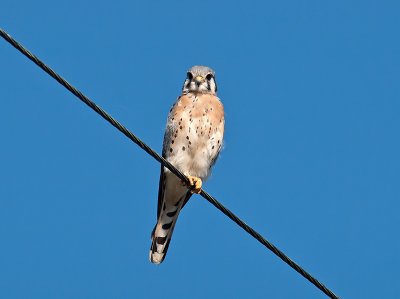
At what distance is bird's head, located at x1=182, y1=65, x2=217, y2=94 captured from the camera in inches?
275

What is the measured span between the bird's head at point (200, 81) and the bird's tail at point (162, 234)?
1008 millimetres

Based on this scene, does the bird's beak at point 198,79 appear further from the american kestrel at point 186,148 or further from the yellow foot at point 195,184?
the yellow foot at point 195,184

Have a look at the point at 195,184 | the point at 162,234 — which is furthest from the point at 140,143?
the point at 162,234

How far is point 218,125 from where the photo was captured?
6637 mm

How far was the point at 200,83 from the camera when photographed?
7.00 metres

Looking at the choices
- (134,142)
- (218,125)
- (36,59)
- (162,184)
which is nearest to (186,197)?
(162,184)

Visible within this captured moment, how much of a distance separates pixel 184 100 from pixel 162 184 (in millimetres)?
715

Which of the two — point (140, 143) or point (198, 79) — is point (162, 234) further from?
point (140, 143)

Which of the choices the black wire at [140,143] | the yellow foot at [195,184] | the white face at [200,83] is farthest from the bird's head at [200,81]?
the black wire at [140,143]

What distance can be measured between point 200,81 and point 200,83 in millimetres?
27

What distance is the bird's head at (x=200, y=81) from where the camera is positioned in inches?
275

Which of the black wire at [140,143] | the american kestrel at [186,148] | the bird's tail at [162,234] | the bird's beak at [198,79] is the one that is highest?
the bird's beak at [198,79]

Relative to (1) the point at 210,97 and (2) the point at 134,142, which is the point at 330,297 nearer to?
(2) the point at 134,142

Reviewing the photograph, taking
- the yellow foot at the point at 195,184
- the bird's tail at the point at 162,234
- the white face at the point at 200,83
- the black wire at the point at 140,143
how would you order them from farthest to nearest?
the white face at the point at 200,83, the bird's tail at the point at 162,234, the yellow foot at the point at 195,184, the black wire at the point at 140,143
